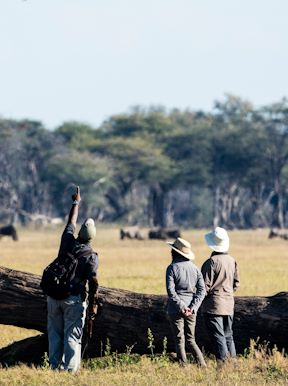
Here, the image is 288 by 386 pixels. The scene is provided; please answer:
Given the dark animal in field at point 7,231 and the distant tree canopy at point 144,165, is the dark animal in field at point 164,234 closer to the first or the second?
the dark animal in field at point 7,231

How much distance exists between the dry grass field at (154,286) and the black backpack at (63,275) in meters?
0.92

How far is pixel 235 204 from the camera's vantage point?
4432 inches

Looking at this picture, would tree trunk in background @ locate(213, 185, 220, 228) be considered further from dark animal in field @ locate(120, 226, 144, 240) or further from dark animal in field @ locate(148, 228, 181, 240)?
dark animal in field @ locate(148, 228, 181, 240)

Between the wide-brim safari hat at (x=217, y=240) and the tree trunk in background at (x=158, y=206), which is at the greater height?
the tree trunk in background at (x=158, y=206)

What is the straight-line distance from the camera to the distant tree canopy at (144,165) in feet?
333

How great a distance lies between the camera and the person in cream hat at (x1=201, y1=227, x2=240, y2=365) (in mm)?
12688

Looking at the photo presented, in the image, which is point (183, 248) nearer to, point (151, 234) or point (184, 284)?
point (184, 284)

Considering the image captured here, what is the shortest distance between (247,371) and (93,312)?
180 centimetres

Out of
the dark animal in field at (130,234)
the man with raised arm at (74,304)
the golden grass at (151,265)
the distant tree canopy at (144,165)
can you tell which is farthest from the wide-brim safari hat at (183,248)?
the distant tree canopy at (144,165)

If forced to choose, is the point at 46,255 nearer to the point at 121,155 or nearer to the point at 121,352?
the point at 121,352

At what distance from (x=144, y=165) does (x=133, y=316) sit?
87776 mm

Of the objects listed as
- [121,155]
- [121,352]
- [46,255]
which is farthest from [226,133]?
[121,352]

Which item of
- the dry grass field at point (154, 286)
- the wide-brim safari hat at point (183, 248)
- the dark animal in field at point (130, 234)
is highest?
the wide-brim safari hat at point (183, 248)

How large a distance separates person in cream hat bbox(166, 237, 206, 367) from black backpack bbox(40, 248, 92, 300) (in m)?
0.95
